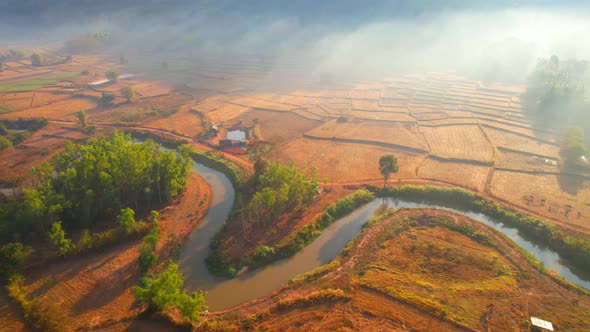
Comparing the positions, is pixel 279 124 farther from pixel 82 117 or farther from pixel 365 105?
pixel 82 117

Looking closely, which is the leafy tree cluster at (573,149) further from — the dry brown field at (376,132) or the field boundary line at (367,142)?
the field boundary line at (367,142)

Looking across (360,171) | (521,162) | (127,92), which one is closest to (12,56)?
(127,92)

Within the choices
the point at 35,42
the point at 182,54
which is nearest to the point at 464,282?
the point at 182,54

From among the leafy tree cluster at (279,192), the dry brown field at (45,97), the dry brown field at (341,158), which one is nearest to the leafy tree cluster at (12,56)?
the dry brown field at (45,97)

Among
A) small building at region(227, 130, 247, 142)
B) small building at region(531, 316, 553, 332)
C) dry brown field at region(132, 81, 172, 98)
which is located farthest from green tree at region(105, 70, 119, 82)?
small building at region(531, 316, 553, 332)

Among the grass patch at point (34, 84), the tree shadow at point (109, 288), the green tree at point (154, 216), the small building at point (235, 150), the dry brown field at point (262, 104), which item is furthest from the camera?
the grass patch at point (34, 84)

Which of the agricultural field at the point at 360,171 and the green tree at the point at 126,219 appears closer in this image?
the agricultural field at the point at 360,171
